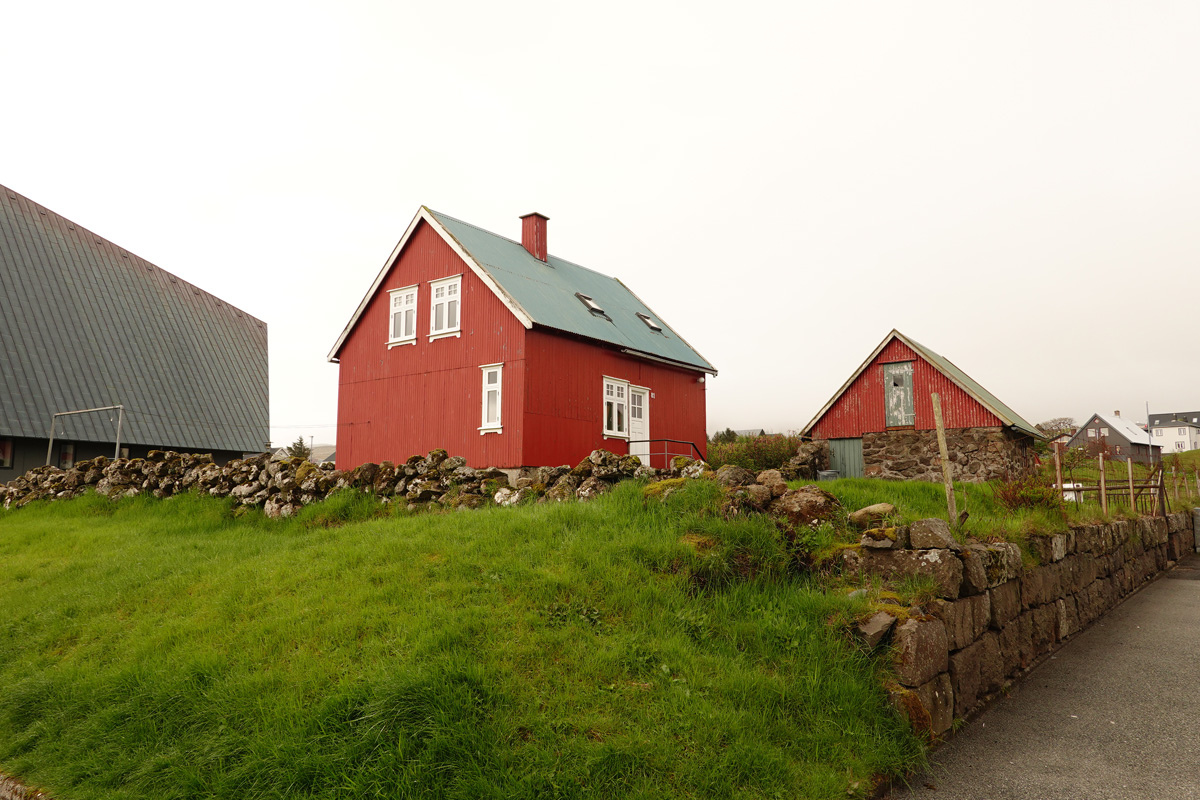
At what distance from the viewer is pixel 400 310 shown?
22.3 metres

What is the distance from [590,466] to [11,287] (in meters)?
33.9

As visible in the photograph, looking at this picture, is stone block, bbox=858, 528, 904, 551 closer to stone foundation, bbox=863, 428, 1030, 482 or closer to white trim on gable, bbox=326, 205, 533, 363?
white trim on gable, bbox=326, 205, 533, 363

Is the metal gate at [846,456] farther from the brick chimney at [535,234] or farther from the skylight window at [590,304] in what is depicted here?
the brick chimney at [535,234]

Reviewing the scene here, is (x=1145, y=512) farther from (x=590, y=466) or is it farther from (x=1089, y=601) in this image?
(x=590, y=466)

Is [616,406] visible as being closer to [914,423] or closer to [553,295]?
[553,295]

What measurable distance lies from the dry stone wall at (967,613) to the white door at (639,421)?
12480 millimetres

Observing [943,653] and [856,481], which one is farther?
[856,481]

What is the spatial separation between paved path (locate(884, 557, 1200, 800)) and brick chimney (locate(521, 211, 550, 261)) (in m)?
18.8

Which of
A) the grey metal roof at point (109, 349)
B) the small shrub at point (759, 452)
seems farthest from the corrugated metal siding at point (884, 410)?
the grey metal roof at point (109, 349)

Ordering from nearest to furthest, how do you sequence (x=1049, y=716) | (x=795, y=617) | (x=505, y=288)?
1. (x=795, y=617)
2. (x=1049, y=716)
3. (x=505, y=288)

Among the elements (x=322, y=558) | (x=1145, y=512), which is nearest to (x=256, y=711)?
(x=322, y=558)

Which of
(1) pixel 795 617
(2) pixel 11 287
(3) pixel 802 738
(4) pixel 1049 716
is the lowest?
(4) pixel 1049 716

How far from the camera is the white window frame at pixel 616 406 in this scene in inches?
856

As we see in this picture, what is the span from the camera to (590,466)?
501 inches
